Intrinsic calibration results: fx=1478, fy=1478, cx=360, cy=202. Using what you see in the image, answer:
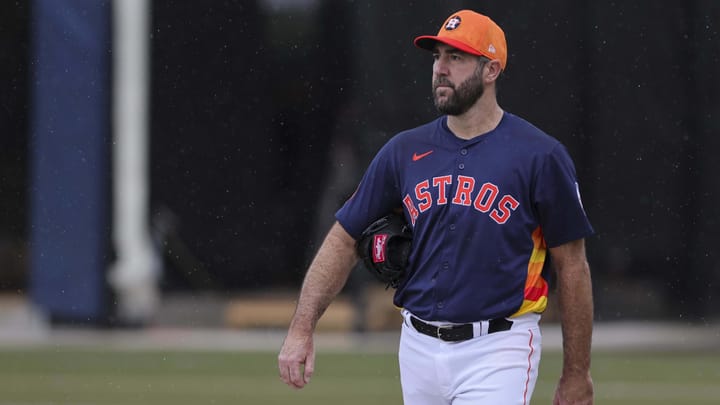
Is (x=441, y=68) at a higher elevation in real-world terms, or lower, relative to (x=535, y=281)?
higher

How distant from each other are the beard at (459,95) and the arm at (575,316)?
607mm

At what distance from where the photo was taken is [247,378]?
1149 centimetres

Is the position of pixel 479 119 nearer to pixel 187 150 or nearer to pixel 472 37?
pixel 472 37

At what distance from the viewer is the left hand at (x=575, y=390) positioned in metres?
5.21

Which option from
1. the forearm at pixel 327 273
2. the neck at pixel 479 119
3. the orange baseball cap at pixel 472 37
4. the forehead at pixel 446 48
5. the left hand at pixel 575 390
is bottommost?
the left hand at pixel 575 390

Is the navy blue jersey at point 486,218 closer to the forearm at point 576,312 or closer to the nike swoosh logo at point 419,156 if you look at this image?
the nike swoosh logo at point 419,156

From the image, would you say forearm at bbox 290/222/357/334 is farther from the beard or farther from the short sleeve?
the short sleeve

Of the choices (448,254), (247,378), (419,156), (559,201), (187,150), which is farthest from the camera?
(187,150)

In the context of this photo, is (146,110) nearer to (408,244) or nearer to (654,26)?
(654,26)

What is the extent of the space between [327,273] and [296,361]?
377 millimetres

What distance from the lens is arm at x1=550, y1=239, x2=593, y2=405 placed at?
5207mm

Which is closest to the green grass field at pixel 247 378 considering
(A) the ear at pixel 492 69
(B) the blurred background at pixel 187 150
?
(B) the blurred background at pixel 187 150

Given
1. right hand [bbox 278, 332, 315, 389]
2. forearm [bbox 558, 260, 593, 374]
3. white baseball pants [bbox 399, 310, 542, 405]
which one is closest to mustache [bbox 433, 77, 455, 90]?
forearm [bbox 558, 260, 593, 374]

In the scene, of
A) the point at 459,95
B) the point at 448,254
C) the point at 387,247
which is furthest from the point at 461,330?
the point at 459,95
